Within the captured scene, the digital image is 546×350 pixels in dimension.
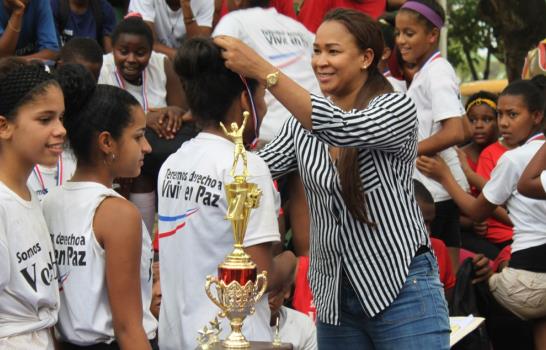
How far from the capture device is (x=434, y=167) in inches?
255

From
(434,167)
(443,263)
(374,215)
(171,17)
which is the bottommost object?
(443,263)

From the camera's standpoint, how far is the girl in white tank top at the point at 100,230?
354 cm

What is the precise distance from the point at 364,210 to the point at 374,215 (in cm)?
5

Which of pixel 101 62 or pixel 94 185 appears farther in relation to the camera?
pixel 101 62

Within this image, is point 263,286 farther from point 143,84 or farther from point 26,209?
point 143,84

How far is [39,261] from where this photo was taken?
345 cm

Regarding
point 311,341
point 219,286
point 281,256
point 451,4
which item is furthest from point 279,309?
point 451,4

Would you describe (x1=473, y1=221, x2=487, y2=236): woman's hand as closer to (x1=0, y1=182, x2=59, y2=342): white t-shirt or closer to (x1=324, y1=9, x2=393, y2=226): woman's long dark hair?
(x1=324, y1=9, x2=393, y2=226): woman's long dark hair

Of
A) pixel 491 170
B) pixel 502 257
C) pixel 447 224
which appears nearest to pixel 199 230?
pixel 447 224

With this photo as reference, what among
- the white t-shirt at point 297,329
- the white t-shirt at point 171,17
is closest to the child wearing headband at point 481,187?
the white t-shirt at point 171,17

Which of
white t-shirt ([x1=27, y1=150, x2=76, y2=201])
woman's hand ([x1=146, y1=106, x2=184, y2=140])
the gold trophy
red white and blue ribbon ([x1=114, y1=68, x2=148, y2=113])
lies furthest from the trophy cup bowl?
red white and blue ribbon ([x1=114, y1=68, x2=148, y2=113])

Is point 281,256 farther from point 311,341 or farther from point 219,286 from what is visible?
point 311,341

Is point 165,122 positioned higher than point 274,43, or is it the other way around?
point 274,43

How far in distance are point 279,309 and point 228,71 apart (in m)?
1.49
